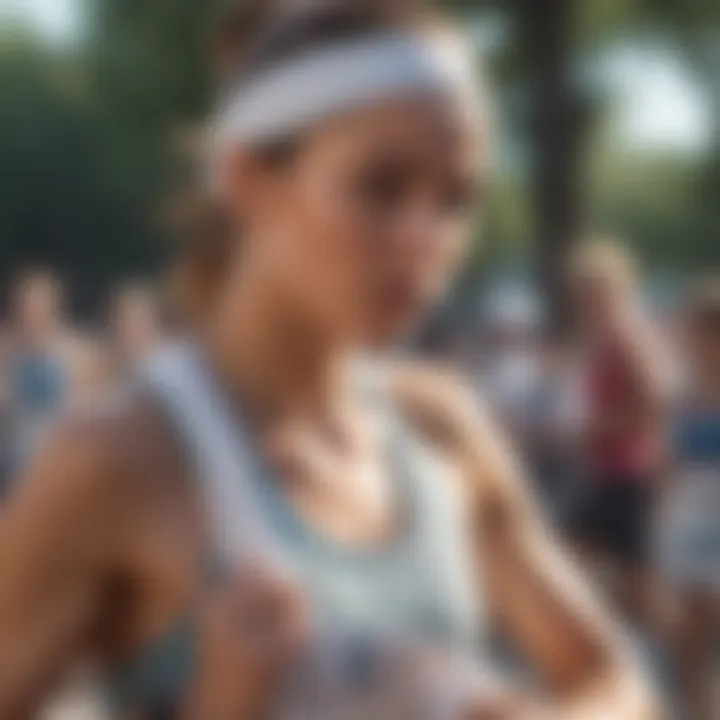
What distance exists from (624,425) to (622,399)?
18mm

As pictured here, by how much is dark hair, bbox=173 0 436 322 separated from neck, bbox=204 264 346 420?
2cm

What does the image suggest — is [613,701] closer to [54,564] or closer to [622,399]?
[622,399]

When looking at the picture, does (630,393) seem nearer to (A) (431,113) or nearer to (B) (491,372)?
(B) (491,372)

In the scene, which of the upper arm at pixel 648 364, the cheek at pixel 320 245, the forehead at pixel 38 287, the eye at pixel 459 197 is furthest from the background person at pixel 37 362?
the upper arm at pixel 648 364

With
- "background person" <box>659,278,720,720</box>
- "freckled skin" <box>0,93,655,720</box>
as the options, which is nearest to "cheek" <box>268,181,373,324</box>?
"freckled skin" <box>0,93,655,720</box>

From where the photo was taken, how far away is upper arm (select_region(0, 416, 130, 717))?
2.36 ft

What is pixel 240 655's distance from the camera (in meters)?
0.73

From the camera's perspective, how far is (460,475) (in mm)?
792

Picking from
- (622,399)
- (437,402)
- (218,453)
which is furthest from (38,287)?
(622,399)

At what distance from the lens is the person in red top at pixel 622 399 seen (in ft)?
2.70

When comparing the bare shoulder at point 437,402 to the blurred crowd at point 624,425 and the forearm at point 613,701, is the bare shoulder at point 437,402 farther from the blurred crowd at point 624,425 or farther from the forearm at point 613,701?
the forearm at point 613,701

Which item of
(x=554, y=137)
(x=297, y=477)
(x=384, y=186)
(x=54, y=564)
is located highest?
(x=554, y=137)

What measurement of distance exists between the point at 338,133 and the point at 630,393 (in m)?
0.26

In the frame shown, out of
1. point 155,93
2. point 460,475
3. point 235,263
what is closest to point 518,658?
point 460,475
